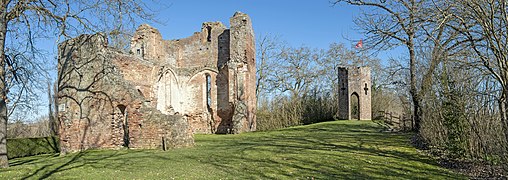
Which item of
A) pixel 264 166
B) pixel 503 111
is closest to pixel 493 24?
pixel 503 111

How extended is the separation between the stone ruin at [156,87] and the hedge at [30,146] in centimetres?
353

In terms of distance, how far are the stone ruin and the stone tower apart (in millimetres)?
9027

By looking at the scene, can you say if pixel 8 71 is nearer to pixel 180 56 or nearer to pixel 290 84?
pixel 180 56

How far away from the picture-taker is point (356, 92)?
3033 cm

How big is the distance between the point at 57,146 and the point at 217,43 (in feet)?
35.8

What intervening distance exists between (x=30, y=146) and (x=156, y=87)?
7.63 m

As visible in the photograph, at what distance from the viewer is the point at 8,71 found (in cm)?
1168

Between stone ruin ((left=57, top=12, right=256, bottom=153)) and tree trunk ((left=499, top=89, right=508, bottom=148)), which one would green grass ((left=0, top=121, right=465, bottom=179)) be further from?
stone ruin ((left=57, top=12, right=256, bottom=153))

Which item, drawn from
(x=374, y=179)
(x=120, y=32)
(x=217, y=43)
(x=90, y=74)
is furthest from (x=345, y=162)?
(x=217, y=43)

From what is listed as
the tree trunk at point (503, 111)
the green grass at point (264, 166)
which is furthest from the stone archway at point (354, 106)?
the tree trunk at point (503, 111)

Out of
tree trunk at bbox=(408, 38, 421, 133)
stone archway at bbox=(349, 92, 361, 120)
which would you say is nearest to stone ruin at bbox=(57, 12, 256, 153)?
tree trunk at bbox=(408, 38, 421, 133)

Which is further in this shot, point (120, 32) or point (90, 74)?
point (90, 74)

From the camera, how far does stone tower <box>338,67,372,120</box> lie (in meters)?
30.2

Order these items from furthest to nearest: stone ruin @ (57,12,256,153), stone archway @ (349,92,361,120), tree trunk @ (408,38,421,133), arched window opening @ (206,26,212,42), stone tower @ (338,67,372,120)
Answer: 1. stone archway @ (349,92,361,120)
2. stone tower @ (338,67,372,120)
3. arched window opening @ (206,26,212,42)
4. tree trunk @ (408,38,421,133)
5. stone ruin @ (57,12,256,153)
